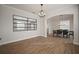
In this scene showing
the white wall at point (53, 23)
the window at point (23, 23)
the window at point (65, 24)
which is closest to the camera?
the window at point (65, 24)

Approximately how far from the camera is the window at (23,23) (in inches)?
130

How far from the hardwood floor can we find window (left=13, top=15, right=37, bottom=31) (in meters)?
0.42

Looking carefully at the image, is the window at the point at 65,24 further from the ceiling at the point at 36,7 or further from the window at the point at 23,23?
the window at the point at 23,23

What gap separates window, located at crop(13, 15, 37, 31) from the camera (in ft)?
10.8

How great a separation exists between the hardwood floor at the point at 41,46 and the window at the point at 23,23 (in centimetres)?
42

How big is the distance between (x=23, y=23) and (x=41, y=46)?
3.16 ft

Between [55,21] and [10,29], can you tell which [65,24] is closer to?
[55,21]

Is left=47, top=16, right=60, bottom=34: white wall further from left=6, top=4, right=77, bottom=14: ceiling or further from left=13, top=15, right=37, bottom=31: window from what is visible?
left=13, top=15, right=37, bottom=31: window

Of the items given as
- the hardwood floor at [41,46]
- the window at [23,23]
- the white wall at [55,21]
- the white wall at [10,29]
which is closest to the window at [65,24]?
the white wall at [55,21]

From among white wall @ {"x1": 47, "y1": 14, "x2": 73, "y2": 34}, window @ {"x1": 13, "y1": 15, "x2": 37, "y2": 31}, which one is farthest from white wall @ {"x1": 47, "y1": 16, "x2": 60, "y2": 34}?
window @ {"x1": 13, "y1": 15, "x2": 37, "y2": 31}

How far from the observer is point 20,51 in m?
2.96

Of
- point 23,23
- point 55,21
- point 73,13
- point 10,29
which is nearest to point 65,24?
point 55,21
